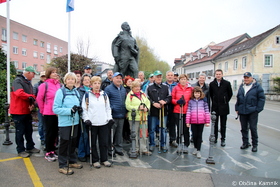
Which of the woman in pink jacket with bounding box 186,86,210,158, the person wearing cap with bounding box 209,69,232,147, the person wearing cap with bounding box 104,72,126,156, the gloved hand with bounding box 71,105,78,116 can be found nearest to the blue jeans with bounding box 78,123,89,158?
the person wearing cap with bounding box 104,72,126,156

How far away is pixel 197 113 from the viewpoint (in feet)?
16.2

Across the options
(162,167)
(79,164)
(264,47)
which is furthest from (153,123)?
(264,47)

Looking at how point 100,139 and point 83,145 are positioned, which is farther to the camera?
point 83,145

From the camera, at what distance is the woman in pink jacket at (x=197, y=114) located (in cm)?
493

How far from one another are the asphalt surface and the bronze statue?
339cm

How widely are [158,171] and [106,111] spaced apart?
163 cm

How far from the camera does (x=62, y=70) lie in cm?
1496

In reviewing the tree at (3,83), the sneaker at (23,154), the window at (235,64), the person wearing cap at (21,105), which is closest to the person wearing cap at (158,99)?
the person wearing cap at (21,105)

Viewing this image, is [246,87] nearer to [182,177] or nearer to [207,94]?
[207,94]

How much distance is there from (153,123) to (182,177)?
5.52 feet

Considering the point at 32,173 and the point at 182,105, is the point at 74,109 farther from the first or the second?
the point at 182,105

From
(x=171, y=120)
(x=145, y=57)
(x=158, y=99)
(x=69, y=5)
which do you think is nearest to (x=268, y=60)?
(x=145, y=57)

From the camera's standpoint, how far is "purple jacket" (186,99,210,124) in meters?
4.92

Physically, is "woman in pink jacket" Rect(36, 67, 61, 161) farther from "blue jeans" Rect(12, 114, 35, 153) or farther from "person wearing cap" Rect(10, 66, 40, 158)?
"blue jeans" Rect(12, 114, 35, 153)
